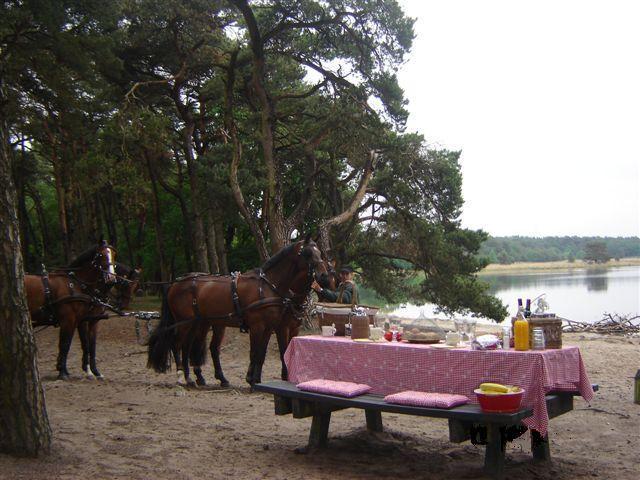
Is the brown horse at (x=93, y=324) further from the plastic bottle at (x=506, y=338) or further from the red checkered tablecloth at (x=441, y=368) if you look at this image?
the plastic bottle at (x=506, y=338)

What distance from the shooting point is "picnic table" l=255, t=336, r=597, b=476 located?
4746 mm

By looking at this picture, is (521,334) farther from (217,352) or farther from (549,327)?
(217,352)

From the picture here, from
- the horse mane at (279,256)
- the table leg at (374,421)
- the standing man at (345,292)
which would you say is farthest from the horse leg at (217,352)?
the table leg at (374,421)

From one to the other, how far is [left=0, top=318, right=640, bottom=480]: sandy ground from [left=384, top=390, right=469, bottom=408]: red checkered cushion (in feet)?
1.93

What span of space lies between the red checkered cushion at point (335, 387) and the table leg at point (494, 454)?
1.08 m

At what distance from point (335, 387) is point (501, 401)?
1456 mm

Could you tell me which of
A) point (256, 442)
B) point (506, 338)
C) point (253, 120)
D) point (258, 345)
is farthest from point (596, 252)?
point (506, 338)

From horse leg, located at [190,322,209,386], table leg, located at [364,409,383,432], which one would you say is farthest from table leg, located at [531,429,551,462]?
horse leg, located at [190,322,209,386]

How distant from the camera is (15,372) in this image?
5.16 meters

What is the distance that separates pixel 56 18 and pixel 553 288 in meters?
41.0

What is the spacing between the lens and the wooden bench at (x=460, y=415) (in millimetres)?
4695

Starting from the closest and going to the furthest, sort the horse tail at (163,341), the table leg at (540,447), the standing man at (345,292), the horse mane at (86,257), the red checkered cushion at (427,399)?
1. the red checkered cushion at (427,399)
2. the table leg at (540,447)
3. the standing man at (345,292)
4. the horse tail at (163,341)
5. the horse mane at (86,257)

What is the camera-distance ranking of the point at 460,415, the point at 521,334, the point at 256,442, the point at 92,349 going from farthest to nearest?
the point at 92,349, the point at 256,442, the point at 521,334, the point at 460,415

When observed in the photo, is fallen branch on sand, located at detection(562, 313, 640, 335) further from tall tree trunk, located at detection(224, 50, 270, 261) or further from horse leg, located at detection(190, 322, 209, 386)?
horse leg, located at detection(190, 322, 209, 386)
